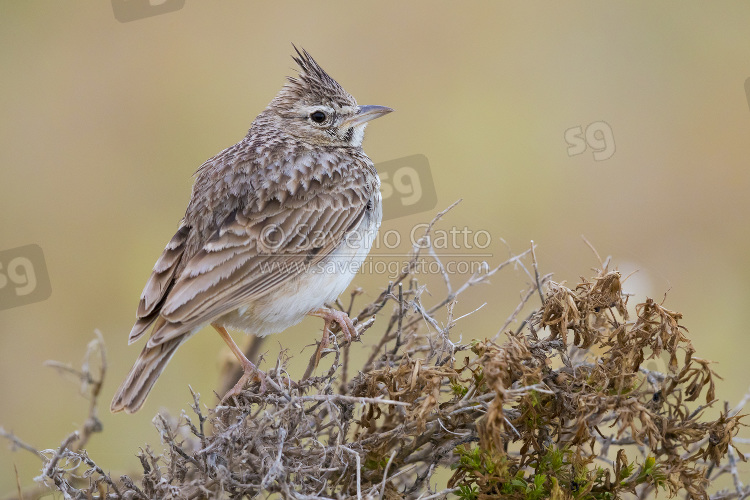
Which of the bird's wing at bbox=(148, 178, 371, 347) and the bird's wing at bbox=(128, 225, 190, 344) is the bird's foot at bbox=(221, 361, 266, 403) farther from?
the bird's wing at bbox=(128, 225, 190, 344)

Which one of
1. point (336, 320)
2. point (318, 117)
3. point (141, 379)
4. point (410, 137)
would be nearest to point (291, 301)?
point (336, 320)

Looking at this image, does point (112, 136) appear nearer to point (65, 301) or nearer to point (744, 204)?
point (65, 301)

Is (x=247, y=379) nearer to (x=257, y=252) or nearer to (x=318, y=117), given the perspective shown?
(x=257, y=252)

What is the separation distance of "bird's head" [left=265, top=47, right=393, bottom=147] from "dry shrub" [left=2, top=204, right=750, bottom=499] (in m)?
2.55

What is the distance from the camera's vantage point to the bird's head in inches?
230

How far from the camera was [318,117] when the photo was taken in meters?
5.87

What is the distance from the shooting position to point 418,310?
3.76 meters

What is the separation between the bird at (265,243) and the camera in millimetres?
4418

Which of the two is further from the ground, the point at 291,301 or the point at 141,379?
the point at 291,301

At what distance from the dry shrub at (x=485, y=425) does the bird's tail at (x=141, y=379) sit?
724 mm

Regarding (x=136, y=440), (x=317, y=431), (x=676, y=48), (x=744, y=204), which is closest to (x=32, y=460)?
(x=136, y=440)

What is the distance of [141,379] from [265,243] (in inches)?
41.3

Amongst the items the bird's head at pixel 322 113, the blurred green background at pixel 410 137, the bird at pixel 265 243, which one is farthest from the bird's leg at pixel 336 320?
the blurred green background at pixel 410 137

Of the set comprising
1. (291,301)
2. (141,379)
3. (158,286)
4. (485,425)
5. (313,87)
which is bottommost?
(485,425)
